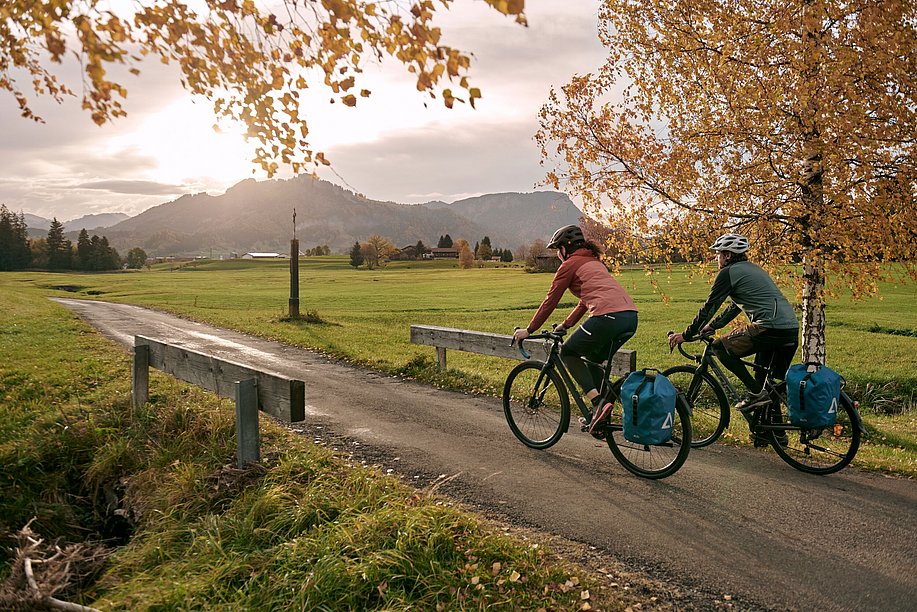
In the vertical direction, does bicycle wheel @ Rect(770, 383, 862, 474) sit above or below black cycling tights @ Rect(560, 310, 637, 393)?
below

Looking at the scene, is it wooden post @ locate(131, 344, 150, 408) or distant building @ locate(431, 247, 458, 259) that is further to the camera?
distant building @ locate(431, 247, 458, 259)

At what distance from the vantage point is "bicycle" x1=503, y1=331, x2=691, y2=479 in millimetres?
5645

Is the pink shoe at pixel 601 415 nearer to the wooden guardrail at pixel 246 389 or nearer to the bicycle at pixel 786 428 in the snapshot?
the bicycle at pixel 786 428

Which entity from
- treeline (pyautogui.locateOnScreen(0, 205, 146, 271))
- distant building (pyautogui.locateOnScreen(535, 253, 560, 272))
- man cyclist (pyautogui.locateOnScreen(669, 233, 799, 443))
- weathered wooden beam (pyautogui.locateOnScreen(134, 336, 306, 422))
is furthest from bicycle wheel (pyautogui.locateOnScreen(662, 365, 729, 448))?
treeline (pyautogui.locateOnScreen(0, 205, 146, 271))

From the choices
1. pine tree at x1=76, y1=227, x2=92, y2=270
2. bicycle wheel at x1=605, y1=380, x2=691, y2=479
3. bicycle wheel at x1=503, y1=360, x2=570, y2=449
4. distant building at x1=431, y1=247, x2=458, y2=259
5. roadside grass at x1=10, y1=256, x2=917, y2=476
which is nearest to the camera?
bicycle wheel at x1=605, y1=380, x2=691, y2=479

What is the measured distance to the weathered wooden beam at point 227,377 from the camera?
5.48 meters

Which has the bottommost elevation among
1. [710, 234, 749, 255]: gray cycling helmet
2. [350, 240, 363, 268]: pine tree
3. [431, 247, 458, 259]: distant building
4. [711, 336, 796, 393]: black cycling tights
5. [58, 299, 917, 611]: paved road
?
[58, 299, 917, 611]: paved road

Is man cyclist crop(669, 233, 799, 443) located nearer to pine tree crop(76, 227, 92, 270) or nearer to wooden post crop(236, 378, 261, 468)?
wooden post crop(236, 378, 261, 468)

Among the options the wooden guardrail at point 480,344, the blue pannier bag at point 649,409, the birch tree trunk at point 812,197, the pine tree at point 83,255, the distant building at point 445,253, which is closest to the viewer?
the blue pannier bag at point 649,409

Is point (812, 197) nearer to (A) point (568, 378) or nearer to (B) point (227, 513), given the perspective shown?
(A) point (568, 378)

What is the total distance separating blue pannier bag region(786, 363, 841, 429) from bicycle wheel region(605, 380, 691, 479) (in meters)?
1.04

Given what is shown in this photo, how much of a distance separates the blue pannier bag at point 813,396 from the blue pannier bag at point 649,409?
1.25 m

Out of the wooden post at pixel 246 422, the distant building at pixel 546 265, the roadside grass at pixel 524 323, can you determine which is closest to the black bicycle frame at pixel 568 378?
the roadside grass at pixel 524 323

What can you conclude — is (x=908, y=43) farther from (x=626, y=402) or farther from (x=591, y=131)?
(x=626, y=402)
